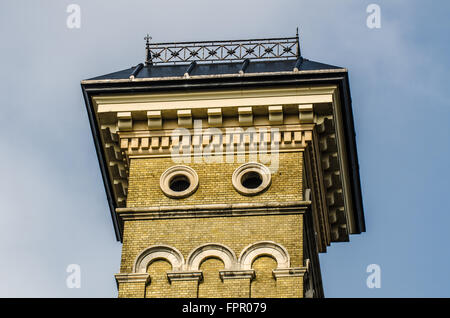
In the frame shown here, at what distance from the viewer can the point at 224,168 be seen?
35469 mm

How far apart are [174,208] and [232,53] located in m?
6.75

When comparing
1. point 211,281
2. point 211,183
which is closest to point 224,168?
point 211,183

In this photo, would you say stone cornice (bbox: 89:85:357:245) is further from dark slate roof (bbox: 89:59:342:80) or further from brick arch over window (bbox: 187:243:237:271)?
brick arch over window (bbox: 187:243:237:271)

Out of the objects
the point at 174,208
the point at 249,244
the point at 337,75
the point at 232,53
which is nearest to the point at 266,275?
the point at 249,244

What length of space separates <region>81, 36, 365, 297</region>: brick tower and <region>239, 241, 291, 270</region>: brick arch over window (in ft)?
0.08

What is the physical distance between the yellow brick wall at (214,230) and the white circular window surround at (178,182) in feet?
0.45

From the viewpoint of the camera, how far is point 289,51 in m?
39.4

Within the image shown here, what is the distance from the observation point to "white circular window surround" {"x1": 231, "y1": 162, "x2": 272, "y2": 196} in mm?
34844

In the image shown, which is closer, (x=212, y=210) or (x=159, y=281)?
(x=159, y=281)

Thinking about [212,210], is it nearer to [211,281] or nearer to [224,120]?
[211,281]

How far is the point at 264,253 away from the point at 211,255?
1.38 meters

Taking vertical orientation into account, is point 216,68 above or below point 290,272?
above
